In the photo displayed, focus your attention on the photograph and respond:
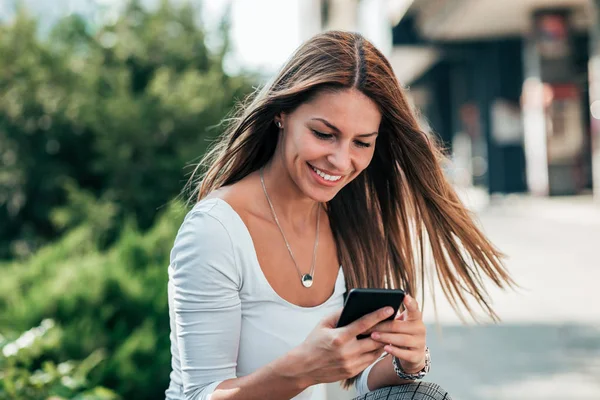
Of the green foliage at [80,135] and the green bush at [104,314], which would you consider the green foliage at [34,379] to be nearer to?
the green bush at [104,314]

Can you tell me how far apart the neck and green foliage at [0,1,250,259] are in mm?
4872

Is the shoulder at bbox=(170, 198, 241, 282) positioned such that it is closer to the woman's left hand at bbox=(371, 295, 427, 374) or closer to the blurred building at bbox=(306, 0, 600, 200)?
the woman's left hand at bbox=(371, 295, 427, 374)

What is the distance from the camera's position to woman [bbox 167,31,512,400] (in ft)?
6.36

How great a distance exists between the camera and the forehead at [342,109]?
210cm

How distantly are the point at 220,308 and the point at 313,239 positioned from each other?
518 mm

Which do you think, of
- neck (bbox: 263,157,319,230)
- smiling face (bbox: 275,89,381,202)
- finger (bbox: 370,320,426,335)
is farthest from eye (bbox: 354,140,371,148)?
finger (bbox: 370,320,426,335)

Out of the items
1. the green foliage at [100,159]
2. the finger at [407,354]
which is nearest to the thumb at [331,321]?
the finger at [407,354]

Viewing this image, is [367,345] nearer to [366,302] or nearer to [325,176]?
[366,302]

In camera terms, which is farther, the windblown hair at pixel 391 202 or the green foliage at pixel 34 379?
the green foliage at pixel 34 379

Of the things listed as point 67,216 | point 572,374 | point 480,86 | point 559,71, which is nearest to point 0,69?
point 67,216

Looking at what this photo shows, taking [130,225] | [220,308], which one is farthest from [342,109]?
[130,225]

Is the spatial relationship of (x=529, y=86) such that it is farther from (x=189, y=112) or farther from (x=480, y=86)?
(x=189, y=112)

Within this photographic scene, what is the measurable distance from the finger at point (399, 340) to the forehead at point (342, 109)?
550 millimetres

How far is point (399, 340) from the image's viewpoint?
1.89 metres
